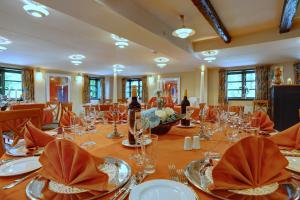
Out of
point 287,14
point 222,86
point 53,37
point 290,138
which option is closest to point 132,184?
point 290,138

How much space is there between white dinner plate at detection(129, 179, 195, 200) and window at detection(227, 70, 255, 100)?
26.2 feet

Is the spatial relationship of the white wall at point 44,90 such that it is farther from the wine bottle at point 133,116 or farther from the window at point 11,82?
the wine bottle at point 133,116

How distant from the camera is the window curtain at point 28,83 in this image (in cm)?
704

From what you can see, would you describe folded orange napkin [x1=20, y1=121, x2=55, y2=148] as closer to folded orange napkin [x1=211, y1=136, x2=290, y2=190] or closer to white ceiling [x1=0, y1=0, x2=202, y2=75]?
folded orange napkin [x1=211, y1=136, x2=290, y2=190]

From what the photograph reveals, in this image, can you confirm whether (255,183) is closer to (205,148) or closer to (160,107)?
(205,148)

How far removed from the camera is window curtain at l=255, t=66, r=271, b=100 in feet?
22.4

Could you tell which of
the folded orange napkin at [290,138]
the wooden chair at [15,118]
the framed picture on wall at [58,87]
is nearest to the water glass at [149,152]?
the folded orange napkin at [290,138]

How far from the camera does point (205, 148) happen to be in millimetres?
1100

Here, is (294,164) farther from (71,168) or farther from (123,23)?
(123,23)

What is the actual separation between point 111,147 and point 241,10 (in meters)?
3.09

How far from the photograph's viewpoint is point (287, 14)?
2.81 m

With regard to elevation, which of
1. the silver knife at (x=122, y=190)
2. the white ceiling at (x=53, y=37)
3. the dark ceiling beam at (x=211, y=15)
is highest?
the dark ceiling beam at (x=211, y=15)

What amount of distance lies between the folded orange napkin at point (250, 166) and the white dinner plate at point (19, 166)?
0.76 meters

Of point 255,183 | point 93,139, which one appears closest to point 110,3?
point 93,139
